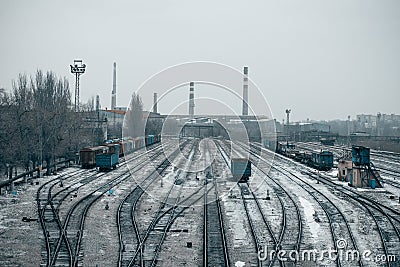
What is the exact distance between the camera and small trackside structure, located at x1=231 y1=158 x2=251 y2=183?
2579 cm

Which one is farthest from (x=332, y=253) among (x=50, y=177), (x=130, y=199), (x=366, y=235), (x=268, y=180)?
(x=50, y=177)

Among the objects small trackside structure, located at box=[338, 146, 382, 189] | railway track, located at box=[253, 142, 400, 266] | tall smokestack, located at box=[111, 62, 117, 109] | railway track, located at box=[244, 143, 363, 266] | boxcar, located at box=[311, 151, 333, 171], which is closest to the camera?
railway track, located at box=[253, 142, 400, 266]

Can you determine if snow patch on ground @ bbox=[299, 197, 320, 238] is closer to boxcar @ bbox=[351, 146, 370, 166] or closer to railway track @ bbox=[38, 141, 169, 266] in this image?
boxcar @ bbox=[351, 146, 370, 166]

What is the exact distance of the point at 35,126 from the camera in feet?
99.0

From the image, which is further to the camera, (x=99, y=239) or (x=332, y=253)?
(x=99, y=239)

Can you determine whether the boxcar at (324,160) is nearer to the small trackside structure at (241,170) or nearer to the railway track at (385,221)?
the railway track at (385,221)

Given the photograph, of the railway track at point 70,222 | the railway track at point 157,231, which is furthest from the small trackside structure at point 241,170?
the railway track at point 70,222

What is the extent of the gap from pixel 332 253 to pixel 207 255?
11.0ft

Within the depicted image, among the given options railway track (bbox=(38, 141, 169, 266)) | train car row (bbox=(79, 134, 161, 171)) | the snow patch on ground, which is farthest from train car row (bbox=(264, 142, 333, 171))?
railway track (bbox=(38, 141, 169, 266))

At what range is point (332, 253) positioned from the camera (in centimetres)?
1179

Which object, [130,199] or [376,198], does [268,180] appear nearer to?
[376,198]

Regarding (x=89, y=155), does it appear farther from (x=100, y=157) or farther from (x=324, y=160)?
(x=324, y=160)

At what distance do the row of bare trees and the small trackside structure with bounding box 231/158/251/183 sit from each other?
1204cm

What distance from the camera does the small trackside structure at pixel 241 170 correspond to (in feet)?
84.6
